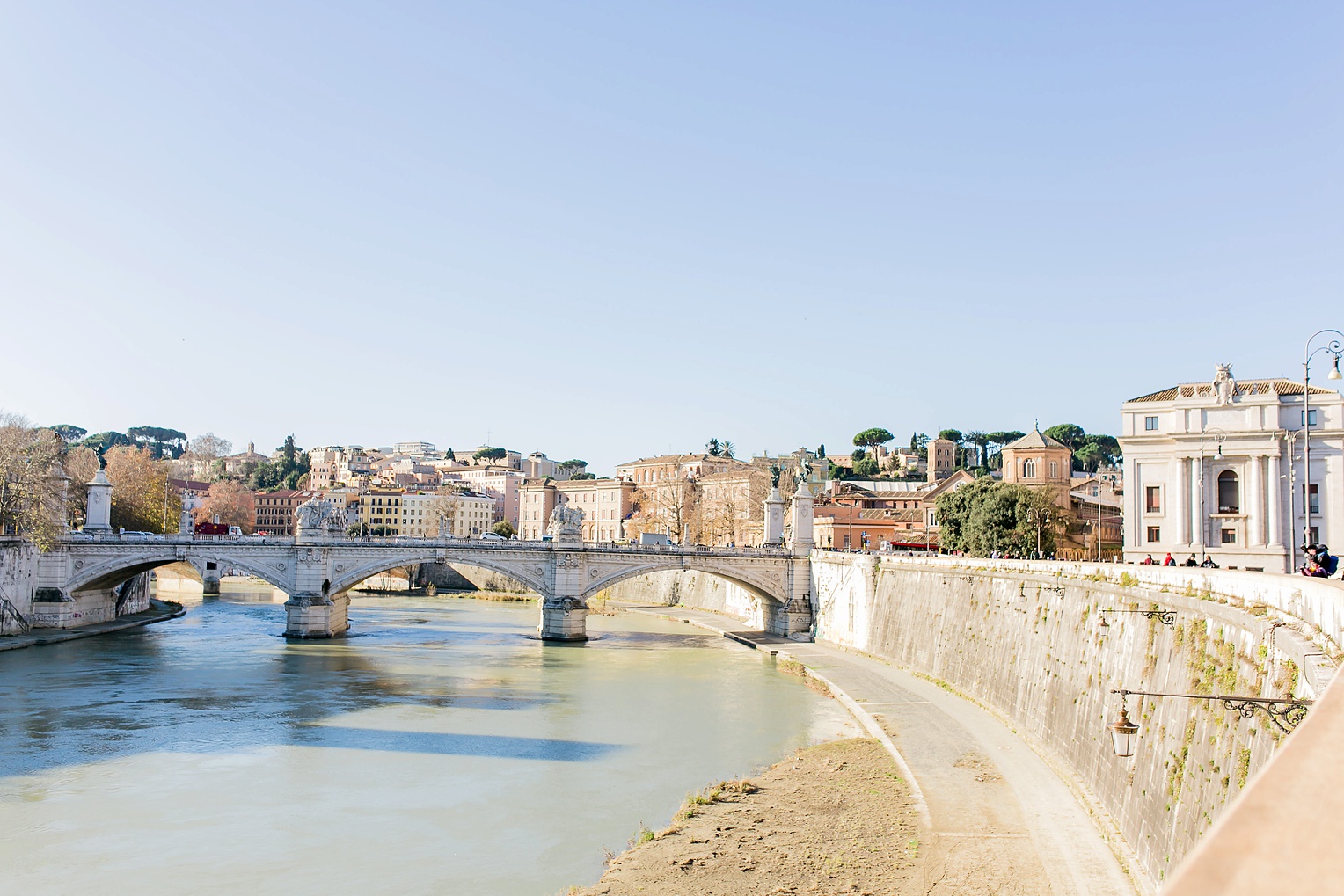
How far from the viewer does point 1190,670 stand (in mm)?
13117

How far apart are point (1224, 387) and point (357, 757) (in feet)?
101

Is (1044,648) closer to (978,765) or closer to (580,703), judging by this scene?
(978,765)

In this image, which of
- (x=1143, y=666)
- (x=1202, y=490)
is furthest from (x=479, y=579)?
(x=1143, y=666)

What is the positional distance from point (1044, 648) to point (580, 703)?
38.6 ft

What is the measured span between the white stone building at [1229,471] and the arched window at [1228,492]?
3 centimetres

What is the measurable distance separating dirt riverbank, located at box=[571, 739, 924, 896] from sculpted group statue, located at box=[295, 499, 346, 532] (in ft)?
90.7

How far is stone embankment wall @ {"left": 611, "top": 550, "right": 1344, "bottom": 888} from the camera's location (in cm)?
1038

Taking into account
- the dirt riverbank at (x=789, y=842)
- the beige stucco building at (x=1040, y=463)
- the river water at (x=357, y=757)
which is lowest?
the river water at (x=357, y=757)

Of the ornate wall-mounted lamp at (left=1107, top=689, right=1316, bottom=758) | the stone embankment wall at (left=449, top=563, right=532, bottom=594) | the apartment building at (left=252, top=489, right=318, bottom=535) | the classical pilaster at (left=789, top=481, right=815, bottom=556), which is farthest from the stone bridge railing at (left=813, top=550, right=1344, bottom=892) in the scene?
the apartment building at (left=252, top=489, right=318, bottom=535)

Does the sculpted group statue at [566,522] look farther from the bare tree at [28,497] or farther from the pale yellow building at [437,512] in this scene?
the pale yellow building at [437,512]

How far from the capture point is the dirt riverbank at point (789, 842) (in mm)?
13039

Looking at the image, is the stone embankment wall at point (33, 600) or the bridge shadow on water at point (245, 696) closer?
the bridge shadow on water at point (245, 696)

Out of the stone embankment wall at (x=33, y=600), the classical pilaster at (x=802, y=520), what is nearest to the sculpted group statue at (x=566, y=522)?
the classical pilaster at (x=802, y=520)

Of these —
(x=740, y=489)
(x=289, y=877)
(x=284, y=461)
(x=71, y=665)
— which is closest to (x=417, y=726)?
(x=289, y=877)
